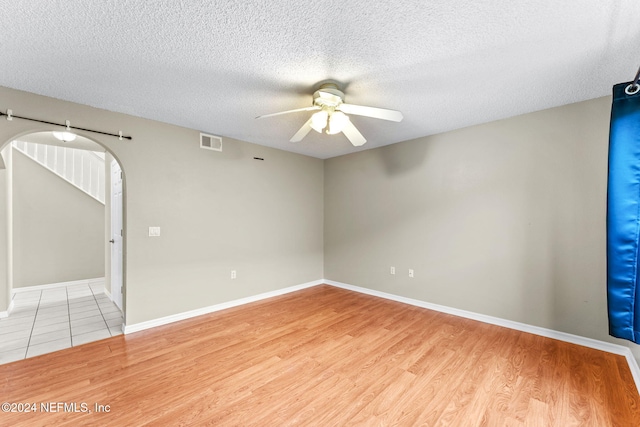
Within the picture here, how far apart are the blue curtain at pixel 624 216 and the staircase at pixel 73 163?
749cm

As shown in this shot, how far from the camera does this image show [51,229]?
15.4 ft

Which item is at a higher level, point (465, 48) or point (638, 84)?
point (465, 48)

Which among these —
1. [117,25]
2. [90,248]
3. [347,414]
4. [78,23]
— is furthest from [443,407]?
[90,248]

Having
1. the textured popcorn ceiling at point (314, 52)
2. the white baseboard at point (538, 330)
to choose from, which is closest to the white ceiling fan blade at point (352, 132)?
the textured popcorn ceiling at point (314, 52)

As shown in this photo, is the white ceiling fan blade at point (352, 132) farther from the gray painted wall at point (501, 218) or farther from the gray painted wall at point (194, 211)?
the gray painted wall at point (194, 211)

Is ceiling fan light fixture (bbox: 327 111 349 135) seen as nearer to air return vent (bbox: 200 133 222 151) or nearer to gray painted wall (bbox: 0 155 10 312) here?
air return vent (bbox: 200 133 222 151)

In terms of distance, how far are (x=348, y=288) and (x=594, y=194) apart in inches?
134

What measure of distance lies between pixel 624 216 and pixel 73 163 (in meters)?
7.81

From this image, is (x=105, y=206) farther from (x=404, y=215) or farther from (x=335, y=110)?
(x=404, y=215)

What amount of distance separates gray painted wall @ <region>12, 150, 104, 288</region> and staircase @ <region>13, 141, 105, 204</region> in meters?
0.09

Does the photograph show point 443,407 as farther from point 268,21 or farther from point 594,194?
point 268,21

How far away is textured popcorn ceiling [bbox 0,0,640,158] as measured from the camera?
56.4 inches

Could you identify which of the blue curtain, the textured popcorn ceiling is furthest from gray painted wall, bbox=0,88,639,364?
the blue curtain

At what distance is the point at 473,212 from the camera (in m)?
3.22
